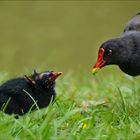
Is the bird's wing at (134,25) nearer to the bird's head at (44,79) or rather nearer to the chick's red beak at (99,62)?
the chick's red beak at (99,62)

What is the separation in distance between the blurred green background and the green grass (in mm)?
5643

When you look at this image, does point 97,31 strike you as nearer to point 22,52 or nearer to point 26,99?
point 22,52

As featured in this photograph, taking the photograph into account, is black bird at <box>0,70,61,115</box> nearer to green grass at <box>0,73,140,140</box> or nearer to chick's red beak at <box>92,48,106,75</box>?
green grass at <box>0,73,140,140</box>

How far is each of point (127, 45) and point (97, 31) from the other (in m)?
9.05

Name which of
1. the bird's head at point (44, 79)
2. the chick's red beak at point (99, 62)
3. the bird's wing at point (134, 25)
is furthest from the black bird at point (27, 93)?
the bird's wing at point (134, 25)

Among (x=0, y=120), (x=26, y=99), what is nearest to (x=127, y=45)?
(x=26, y=99)

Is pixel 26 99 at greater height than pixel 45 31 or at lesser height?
greater

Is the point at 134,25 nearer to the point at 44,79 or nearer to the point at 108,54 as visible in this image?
the point at 108,54

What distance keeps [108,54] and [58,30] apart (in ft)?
30.0

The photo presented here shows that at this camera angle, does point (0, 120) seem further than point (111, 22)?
No

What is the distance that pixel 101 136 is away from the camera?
4.55 metres

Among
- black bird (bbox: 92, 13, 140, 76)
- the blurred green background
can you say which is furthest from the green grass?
the blurred green background

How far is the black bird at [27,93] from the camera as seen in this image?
18.2ft

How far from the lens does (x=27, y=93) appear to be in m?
5.62
